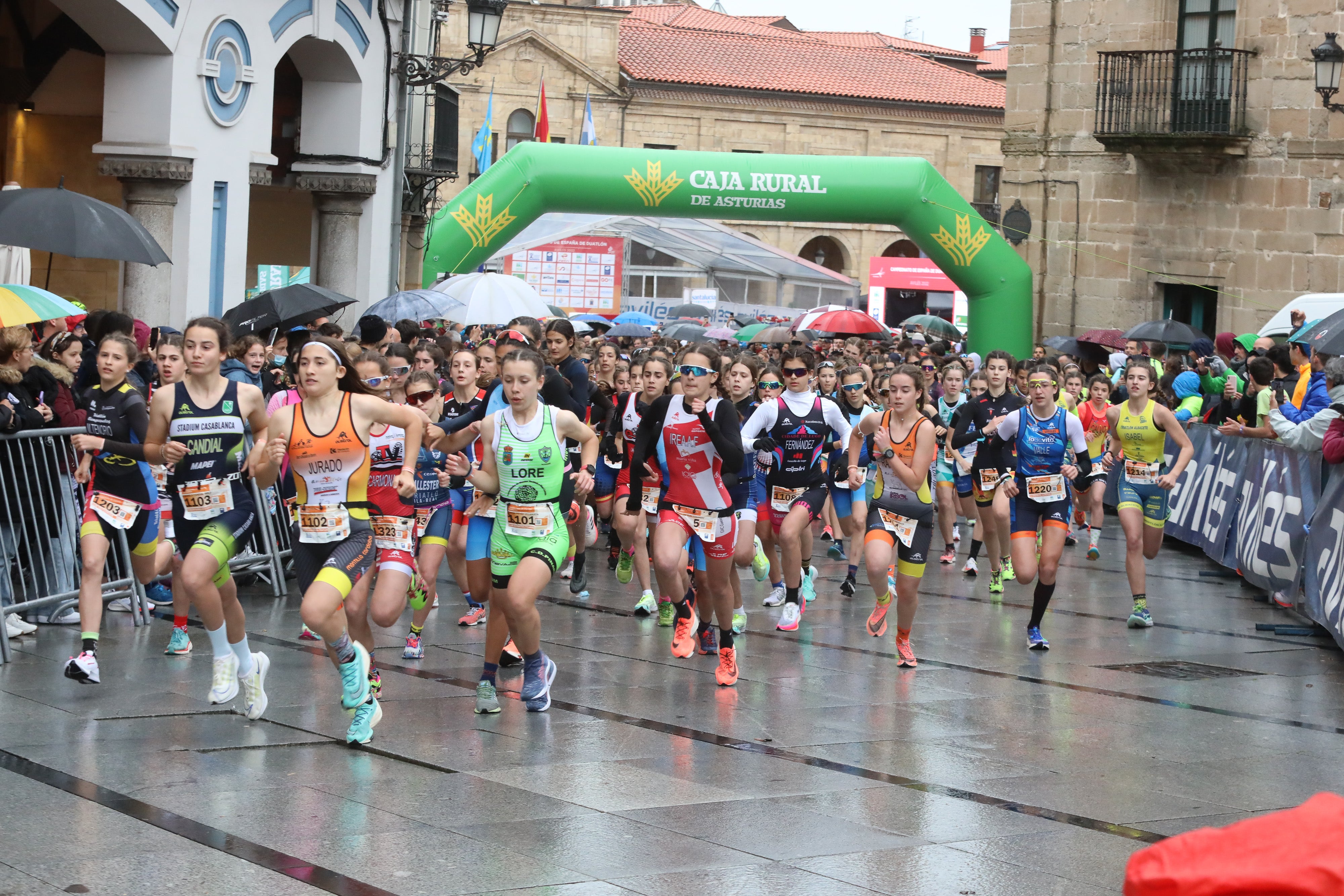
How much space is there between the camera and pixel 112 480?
26.2 ft

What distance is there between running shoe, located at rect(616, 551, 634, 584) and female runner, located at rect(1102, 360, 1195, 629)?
3370mm

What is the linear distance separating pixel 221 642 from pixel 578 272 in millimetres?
28445

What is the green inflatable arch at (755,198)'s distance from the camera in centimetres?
2223

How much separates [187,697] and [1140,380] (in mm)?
7053

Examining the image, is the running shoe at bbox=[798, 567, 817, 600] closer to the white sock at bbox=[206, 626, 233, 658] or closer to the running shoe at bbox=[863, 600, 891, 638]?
the running shoe at bbox=[863, 600, 891, 638]

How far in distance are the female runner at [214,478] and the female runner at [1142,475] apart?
627 centimetres

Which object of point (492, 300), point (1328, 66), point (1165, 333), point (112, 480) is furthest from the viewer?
point (1165, 333)

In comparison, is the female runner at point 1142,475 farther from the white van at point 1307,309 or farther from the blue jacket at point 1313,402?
the white van at point 1307,309

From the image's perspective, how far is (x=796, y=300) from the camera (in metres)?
36.9

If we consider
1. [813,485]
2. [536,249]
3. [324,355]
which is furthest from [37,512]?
[536,249]

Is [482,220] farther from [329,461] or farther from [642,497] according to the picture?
[329,461]

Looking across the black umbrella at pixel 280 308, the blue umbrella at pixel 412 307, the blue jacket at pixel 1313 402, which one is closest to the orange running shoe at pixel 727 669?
the blue jacket at pixel 1313 402

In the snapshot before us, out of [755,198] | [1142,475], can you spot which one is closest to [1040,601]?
[1142,475]

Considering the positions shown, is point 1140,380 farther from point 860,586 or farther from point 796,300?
point 796,300
